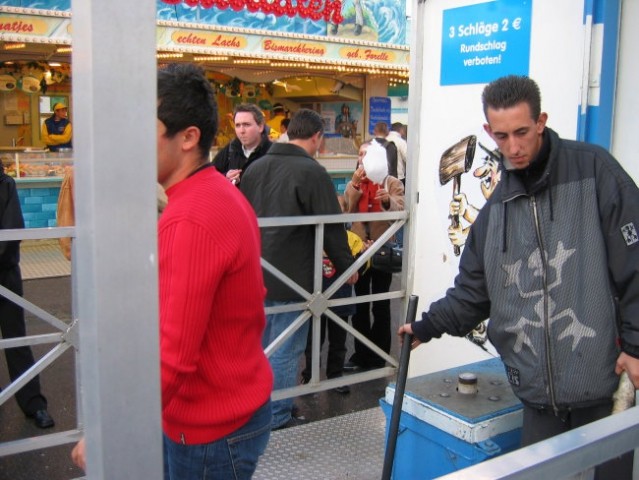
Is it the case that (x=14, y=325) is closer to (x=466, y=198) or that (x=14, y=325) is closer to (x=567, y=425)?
(x=466, y=198)

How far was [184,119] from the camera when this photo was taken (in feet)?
6.12

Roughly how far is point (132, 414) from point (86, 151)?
1.45 ft

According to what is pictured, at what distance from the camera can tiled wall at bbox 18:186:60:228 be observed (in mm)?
11438

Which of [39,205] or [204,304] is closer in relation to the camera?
[204,304]

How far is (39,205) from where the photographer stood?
38.1ft

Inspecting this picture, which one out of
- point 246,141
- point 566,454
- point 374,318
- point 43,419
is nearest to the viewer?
point 566,454

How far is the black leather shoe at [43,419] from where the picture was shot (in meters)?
4.95

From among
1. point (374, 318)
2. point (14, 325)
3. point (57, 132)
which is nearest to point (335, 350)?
point (374, 318)

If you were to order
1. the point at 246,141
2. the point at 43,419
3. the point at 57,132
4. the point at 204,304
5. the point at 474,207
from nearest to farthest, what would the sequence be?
the point at 204,304
the point at 474,207
the point at 43,419
the point at 246,141
the point at 57,132

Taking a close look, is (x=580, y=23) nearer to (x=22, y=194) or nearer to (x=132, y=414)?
(x=132, y=414)

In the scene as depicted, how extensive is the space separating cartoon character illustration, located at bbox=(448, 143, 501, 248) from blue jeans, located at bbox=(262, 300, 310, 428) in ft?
3.65

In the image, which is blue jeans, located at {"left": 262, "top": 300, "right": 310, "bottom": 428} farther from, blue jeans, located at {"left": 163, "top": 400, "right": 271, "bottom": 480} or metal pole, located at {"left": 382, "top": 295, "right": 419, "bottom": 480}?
blue jeans, located at {"left": 163, "top": 400, "right": 271, "bottom": 480}

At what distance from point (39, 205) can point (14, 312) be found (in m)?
7.16

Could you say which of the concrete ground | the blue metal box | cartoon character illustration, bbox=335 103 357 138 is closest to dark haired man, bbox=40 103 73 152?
cartoon character illustration, bbox=335 103 357 138
